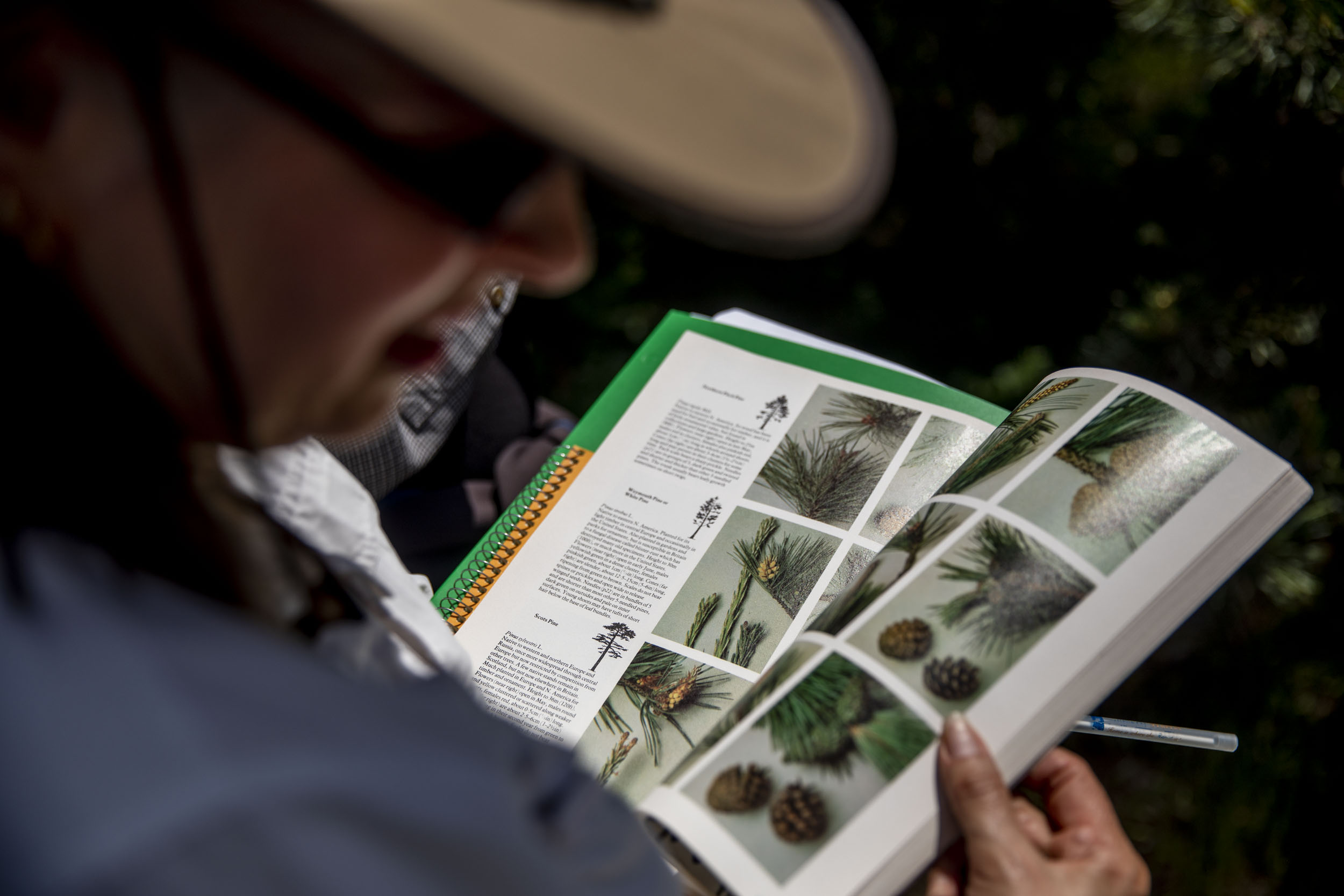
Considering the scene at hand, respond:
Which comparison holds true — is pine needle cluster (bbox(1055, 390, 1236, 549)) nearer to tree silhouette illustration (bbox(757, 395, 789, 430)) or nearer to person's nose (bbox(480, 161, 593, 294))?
tree silhouette illustration (bbox(757, 395, 789, 430))

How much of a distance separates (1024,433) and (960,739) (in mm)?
204

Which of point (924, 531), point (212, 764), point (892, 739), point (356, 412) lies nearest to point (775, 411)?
point (924, 531)

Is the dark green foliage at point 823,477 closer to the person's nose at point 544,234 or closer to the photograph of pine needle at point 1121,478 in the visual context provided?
the photograph of pine needle at point 1121,478

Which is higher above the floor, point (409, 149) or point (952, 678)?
point (409, 149)

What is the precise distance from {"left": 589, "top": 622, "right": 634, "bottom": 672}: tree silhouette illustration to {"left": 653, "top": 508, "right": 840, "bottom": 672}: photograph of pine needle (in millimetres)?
22

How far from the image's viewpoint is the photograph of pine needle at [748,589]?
56 centimetres

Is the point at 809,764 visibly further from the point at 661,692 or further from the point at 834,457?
the point at 834,457

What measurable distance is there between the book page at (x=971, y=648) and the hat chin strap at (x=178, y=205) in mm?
325

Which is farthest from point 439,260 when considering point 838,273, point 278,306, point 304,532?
point 838,273

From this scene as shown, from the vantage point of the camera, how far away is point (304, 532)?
0.52 m

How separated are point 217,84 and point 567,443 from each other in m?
0.45

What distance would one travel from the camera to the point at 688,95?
23cm

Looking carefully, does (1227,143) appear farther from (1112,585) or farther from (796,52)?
(796,52)

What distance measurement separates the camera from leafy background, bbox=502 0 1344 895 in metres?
0.69
